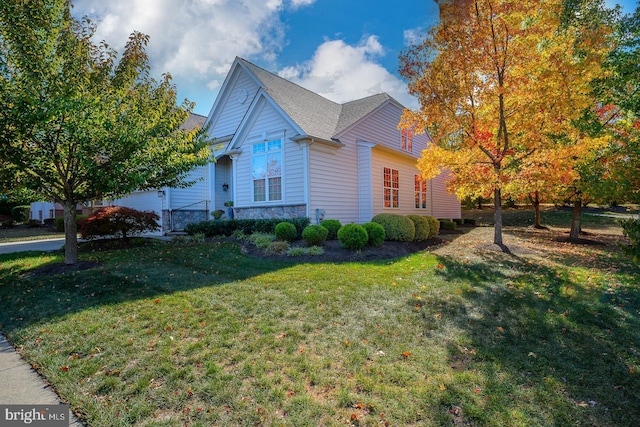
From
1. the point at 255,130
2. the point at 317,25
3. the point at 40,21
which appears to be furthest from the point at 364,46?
the point at 40,21

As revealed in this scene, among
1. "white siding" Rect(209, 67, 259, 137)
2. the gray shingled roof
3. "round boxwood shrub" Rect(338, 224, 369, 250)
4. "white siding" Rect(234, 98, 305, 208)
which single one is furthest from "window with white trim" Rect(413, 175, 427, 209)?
"white siding" Rect(209, 67, 259, 137)

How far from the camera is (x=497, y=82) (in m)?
9.22

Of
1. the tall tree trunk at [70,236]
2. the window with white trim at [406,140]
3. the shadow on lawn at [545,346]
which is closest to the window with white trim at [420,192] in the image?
the window with white trim at [406,140]

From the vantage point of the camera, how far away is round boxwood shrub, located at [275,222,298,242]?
1014 cm

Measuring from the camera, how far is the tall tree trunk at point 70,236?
7.82 metres

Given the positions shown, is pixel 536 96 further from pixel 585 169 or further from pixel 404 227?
pixel 404 227

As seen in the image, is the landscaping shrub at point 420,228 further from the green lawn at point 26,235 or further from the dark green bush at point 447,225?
the green lawn at point 26,235

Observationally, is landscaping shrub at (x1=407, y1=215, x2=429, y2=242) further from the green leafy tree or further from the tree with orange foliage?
the green leafy tree

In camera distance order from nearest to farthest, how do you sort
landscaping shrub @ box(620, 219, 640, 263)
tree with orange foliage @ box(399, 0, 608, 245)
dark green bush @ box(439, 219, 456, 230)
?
landscaping shrub @ box(620, 219, 640, 263) → tree with orange foliage @ box(399, 0, 608, 245) → dark green bush @ box(439, 219, 456, 230)

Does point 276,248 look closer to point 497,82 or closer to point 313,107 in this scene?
point 497,82

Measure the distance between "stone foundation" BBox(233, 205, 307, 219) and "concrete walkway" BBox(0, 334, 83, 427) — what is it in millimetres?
8613

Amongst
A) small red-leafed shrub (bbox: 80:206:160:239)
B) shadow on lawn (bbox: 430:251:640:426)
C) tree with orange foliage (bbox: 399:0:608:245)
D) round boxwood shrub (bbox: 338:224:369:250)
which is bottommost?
shadow on lawn (bbox: 430:251:640:426)

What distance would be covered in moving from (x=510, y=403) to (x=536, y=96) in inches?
323

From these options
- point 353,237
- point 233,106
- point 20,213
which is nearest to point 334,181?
point 353,237
